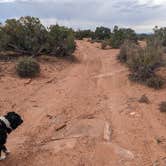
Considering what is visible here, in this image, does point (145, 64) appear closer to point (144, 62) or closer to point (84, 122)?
point (144, 62)

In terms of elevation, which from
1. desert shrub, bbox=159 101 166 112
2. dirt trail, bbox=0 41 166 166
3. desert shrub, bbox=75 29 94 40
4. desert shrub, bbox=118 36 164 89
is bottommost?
desert shrub, bbox=75 29 94 40

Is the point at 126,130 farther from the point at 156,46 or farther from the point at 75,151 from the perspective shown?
the point at 156,46

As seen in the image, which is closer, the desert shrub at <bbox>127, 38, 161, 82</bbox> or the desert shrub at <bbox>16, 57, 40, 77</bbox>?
the desert shrub at <bbox>127, 38, 161, 82</bbox>

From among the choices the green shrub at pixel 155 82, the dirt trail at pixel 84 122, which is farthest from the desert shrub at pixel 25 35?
the green shrub at pixel 155 82

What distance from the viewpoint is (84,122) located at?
10.2 metres

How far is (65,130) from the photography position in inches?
381

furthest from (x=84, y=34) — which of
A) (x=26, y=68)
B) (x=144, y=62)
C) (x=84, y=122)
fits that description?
(x=84, y=122)

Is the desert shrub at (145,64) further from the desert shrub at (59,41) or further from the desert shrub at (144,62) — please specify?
the desert shrub at (59,41)

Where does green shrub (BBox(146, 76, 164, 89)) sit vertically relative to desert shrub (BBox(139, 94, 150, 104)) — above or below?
above

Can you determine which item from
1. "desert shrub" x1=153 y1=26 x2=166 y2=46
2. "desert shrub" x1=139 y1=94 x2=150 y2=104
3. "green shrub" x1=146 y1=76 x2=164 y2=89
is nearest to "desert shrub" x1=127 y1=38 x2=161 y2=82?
"green shrub" x1=146 y1=76 x2=164 y2=89

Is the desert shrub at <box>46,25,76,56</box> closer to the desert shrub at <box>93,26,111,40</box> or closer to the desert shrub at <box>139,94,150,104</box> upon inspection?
the desert shrub at <box>139,94,150,104</box>

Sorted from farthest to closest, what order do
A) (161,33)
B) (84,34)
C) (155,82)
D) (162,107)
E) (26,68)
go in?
(84,34) < (161,33) < (26,68) < (155,82) < (162,107)

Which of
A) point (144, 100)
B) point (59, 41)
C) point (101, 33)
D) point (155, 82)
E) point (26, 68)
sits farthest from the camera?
point (101, 33)

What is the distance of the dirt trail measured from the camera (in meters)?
7.95
